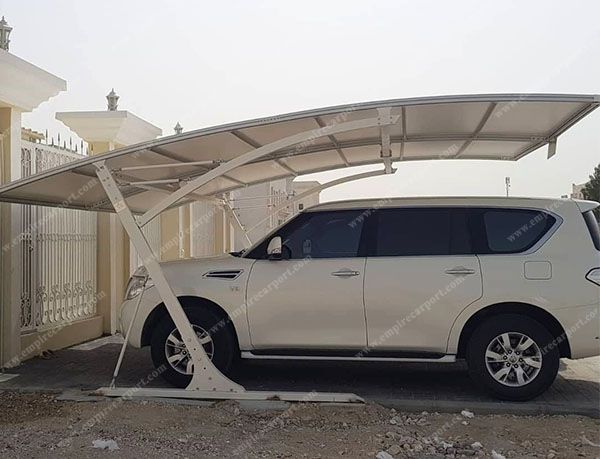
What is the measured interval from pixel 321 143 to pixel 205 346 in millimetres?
2878

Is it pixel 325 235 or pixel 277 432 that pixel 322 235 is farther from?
pixel 277 432

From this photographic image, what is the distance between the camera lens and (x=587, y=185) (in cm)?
4225

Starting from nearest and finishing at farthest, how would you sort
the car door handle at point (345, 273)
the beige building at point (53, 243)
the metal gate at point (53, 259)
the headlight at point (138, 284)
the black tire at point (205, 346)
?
the car door handle at point (345, 273), the black tire at point (205, 346), the headlight at point (138, 284), the beige building at point (53, 243), the metal gate at point (53, 259)

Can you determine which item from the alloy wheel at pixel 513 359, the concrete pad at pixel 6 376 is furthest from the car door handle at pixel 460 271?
the concrete pad at pixel 6 376

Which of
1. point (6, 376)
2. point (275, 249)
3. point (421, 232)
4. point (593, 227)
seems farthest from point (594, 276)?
point (6, 376)

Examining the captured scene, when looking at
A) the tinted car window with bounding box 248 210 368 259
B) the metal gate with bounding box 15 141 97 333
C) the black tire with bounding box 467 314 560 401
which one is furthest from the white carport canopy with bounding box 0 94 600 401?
the black tire with bounding box 467 314 560 401

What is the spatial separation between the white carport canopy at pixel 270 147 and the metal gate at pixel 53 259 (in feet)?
2.25

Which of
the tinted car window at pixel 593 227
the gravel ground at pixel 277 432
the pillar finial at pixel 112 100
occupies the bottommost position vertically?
the gravel ground at pixel 277 432

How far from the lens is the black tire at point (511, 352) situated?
6305 millimetres

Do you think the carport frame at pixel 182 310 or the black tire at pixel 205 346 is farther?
the black tire at pixel 205 346

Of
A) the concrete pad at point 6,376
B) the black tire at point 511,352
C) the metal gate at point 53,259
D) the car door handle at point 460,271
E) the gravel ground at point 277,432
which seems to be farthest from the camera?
the metal gate at point 53,259

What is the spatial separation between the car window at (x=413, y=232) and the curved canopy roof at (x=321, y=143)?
0.89m

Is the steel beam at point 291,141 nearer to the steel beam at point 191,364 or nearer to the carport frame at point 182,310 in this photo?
the carport frame at point 182,310

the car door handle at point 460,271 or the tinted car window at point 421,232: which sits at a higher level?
the tinted car window at point 421,232
